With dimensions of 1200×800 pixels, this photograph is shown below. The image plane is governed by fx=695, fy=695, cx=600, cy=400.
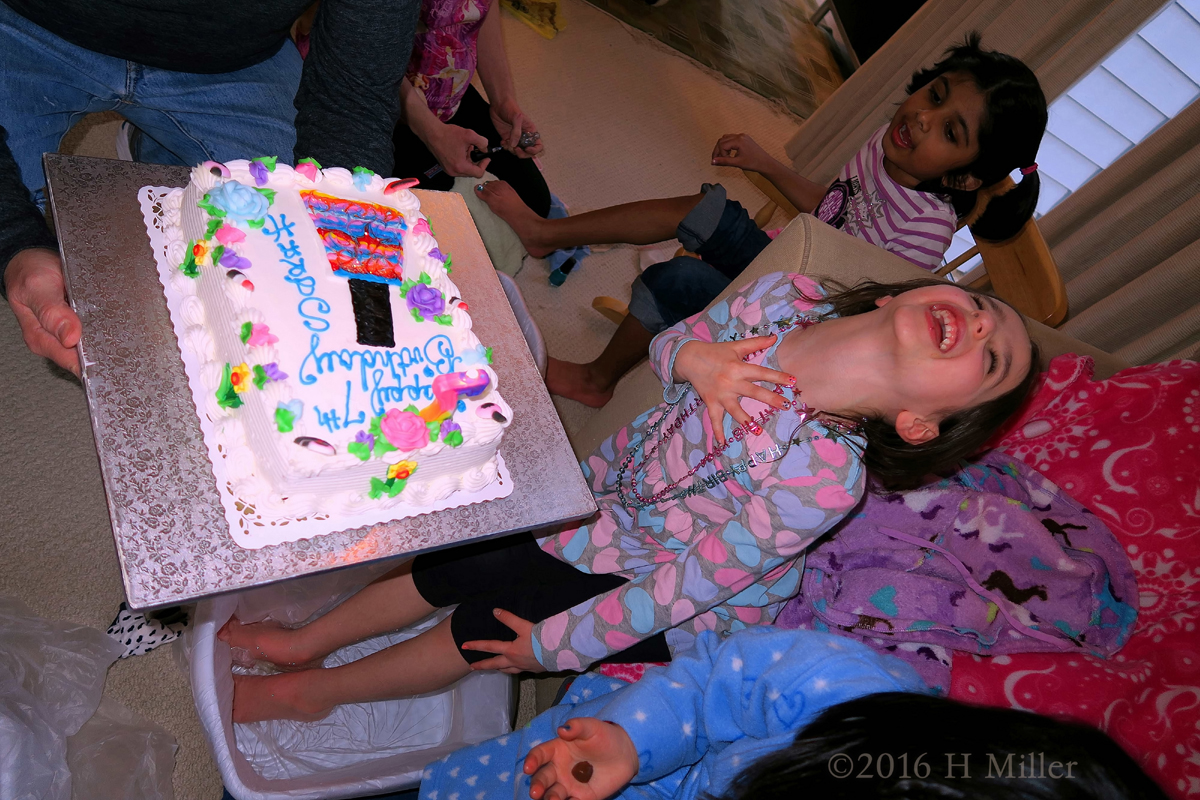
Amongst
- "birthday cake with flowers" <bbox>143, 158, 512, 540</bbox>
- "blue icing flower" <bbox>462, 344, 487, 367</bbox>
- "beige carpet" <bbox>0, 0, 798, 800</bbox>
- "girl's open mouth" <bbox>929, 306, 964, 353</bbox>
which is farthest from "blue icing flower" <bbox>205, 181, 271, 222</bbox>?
"girl's open mouth" <bbox>929, 306, 964, 353</bbox>

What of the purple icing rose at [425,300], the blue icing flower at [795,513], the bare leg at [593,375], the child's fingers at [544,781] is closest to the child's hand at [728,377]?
the blue icing flower at [795,513]

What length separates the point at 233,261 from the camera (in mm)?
1069

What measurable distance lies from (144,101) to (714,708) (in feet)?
5.35

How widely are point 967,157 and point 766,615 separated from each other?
1528 millimetres

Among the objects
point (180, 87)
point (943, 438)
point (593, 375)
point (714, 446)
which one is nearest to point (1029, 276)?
point (943, 438)

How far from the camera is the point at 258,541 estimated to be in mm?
990

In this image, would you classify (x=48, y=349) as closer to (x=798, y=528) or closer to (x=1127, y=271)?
(x=798, y=528)

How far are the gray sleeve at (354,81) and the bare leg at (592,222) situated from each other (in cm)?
97

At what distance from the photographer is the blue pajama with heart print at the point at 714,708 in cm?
114

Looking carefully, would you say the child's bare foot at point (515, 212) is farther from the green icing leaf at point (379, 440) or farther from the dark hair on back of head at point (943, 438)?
the green icing leaf at point (379, 440)

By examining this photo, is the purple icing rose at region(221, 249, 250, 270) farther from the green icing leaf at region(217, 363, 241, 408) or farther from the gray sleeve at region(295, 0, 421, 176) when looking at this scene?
the gray sleeve at region(295, 0, 421, 176)

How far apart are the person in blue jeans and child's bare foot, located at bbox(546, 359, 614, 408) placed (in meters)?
1.07

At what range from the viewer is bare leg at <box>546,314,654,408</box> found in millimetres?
2330

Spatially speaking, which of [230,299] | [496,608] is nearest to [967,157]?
[496,608]
